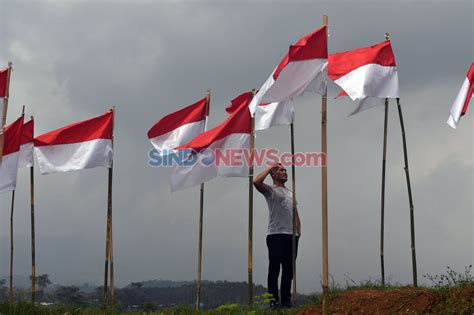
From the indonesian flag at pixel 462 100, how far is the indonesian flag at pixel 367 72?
1906 millimetres

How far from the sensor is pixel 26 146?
18094 millimetres

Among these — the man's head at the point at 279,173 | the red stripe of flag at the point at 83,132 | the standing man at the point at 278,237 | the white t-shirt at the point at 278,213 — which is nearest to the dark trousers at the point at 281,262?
the standing man at the point at 278,237

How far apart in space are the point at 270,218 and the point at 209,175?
1.84 metres

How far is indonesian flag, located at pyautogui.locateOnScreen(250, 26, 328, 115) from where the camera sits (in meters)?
11.3

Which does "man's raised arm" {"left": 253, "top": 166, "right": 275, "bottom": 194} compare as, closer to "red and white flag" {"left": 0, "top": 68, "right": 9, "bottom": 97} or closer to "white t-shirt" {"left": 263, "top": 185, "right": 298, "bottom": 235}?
"white t-shirt" {"left": 263, "top": 185, "right": 298, "bottom": 235}

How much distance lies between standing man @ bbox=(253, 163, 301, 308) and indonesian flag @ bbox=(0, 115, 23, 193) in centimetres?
669

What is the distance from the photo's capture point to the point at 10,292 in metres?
18.2

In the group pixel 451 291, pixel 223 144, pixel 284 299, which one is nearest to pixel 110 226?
pixel 223 144

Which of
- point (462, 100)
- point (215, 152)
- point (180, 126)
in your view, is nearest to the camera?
point (215, 152)

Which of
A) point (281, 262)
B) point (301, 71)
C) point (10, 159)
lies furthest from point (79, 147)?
point (301, 71)

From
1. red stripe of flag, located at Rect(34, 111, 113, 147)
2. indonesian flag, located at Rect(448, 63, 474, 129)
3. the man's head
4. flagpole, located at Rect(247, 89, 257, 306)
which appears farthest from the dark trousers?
indonesian flag, located at Rect(448, 63, 474, 129)

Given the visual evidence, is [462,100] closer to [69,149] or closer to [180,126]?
[180,126]

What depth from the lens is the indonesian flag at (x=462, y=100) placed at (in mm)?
16703

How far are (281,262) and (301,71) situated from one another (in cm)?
408
